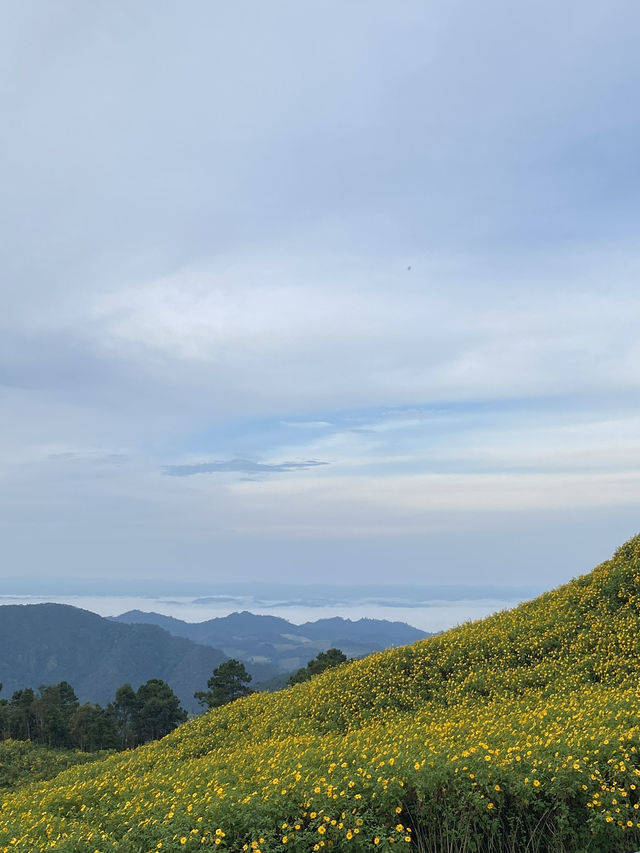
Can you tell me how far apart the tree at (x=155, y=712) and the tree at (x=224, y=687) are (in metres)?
5.81

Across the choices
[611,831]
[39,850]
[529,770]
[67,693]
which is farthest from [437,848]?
[67,693]

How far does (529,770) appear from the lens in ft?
21.7

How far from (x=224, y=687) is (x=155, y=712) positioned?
8479 millimetres

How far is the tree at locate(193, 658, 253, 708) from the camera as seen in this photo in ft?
128

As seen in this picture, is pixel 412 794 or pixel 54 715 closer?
pixel 412 794

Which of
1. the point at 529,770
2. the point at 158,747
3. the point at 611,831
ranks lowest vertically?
the point at 158,747

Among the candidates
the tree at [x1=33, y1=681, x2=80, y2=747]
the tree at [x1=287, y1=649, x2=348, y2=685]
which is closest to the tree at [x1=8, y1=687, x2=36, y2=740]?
the tree at [x1=33, y1=681, x2=80, y2=747]

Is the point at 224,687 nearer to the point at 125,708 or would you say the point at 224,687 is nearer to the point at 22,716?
the point at 125,708

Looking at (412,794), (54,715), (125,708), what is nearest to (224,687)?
(125,708)

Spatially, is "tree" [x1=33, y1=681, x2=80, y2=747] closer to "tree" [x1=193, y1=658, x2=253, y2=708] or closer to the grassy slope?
"tree" [x1=193, y1=658, x2=253, y2=708]

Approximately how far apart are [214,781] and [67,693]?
4432 centimetres

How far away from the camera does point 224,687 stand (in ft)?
129

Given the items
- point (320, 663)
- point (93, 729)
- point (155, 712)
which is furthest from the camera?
point (155, 712)

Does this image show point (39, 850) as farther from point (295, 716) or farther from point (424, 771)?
point (295, 716)
